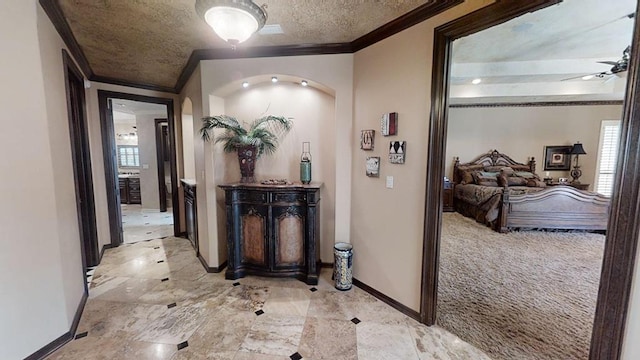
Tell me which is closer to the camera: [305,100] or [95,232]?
[305,100]

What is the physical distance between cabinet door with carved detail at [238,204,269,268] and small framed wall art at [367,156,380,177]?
124 cm

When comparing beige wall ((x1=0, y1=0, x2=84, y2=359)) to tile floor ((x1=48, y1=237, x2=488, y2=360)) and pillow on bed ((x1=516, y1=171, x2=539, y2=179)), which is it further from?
pillow on bed ((x1=516, y1=171, x2=539, y2=179))

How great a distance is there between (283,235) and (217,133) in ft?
4.81

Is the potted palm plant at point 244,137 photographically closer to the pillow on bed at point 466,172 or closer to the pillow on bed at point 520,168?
the pillow on bed at point 466,172

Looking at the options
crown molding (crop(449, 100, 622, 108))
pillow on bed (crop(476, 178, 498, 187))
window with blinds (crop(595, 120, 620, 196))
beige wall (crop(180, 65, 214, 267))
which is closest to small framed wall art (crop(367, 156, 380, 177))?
beige wall (crop(180, 65, 214, 267))

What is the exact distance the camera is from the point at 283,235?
304 centimetres

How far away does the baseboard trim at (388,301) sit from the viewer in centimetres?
239

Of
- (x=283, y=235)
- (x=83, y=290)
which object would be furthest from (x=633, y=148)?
(x=83, y=290)

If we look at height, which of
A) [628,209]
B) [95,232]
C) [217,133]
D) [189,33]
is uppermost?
[189,33]

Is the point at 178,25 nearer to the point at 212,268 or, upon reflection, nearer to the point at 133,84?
the point at 133,84

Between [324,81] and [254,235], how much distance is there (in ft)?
6.43

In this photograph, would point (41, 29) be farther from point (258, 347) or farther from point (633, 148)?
point (633, 148)

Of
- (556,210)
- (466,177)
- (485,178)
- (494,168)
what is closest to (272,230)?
(556,210)

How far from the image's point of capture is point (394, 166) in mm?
2510
